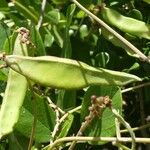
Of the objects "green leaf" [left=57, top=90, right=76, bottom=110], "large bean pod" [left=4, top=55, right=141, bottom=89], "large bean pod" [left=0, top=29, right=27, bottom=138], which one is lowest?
"green leaf" [left=57, top=90, right=76, bottom=110]

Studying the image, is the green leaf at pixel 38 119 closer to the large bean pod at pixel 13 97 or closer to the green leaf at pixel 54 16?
the large bean pod at pixel 13 97

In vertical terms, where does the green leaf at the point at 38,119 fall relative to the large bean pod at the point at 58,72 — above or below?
below

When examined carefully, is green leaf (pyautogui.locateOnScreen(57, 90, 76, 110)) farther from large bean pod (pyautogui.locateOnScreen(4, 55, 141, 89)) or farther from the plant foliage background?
large bean pod (pyautogui.locateOnScreen(4, 55, 141, 89))

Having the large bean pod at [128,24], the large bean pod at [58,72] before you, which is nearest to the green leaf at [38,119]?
the large bean pod at [58,72]

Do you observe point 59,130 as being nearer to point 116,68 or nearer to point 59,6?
point 116,68

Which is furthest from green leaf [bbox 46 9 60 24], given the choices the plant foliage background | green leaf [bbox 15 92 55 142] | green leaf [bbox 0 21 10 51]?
green leaf [bbox 15 92 55 142]

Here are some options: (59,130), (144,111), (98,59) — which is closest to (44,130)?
(59,130)
